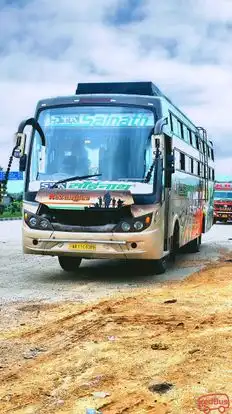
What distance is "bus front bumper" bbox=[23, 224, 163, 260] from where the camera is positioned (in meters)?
11.9

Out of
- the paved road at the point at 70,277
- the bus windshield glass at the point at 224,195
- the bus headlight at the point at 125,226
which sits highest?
the bus windshield glass at the point at 224,195

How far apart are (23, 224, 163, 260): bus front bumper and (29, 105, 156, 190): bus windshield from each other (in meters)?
1.00

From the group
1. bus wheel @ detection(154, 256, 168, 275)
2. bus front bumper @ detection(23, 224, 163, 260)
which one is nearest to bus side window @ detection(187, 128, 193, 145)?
bus wheel @ detection(154, 256, 168, 275)

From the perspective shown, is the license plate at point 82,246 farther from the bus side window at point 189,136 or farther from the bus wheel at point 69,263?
the bus side window at point 189,136

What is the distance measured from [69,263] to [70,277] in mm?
1136

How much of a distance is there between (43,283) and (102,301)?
2.65m

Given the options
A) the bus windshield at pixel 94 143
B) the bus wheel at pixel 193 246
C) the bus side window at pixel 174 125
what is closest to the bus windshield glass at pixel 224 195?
the bus wheel at pixel 193 246

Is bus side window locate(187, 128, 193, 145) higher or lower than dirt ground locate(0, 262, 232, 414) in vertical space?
higher

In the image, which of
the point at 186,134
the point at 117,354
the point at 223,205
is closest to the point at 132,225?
the point at 186,134

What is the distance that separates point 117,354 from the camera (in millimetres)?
6203

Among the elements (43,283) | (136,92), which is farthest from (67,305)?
(136,92)

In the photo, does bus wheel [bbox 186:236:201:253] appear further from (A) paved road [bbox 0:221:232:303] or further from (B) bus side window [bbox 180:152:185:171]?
(B) bus side window [bbox 180:152:185:171]

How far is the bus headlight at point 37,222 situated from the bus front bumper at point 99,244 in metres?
0.09

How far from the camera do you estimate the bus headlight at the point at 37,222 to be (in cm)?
1209
